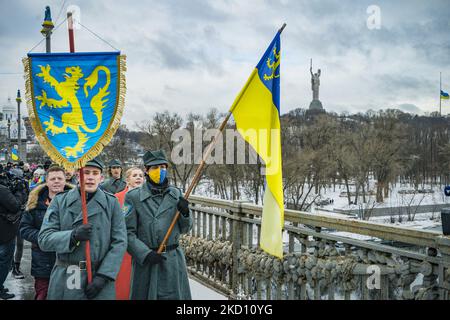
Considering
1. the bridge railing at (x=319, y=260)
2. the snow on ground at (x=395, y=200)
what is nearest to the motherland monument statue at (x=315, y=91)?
the snow on ground at (x=395, y=200)

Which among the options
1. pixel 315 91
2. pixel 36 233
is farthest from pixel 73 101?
pixel 315 91

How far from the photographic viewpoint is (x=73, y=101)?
3578 millimetres

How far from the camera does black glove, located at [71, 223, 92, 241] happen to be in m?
3.36

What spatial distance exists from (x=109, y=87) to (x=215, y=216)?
135 inches

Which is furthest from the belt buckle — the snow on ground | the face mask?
the snow on ground

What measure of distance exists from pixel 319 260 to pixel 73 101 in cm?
287

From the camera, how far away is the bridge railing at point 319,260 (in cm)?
363

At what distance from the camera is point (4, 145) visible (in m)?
55.0

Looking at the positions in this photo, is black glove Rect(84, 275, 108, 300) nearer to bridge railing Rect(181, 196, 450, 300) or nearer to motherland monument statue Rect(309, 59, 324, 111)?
bridge railing Rect(181, 196, 450, 300)

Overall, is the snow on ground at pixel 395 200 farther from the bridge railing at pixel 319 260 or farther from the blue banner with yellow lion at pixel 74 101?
the blue banner with yellow lion at pixel 74 101

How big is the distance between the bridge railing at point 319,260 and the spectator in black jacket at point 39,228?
2384 millimetres

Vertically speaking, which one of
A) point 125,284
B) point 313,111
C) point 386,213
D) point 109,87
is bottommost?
point 386,213
